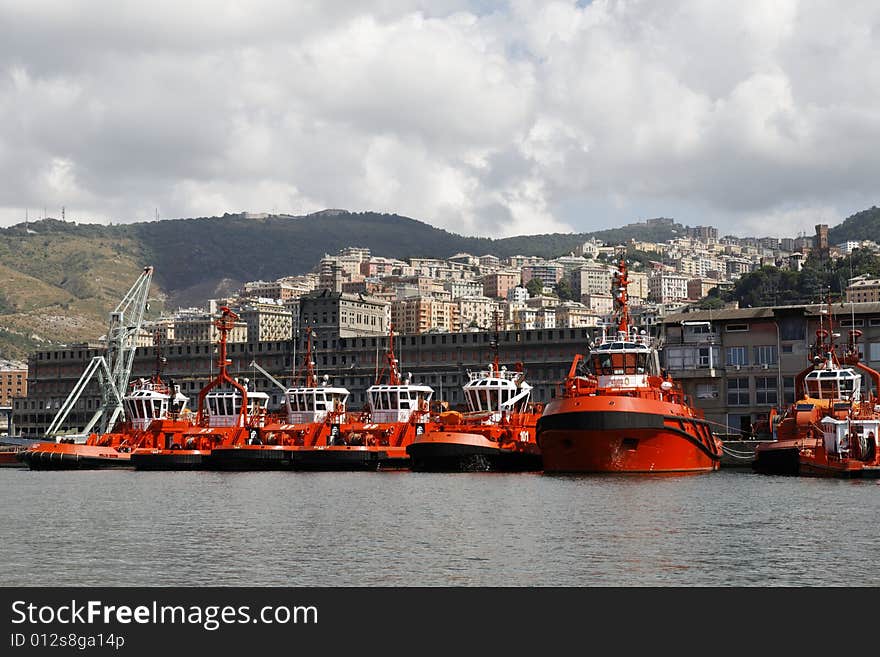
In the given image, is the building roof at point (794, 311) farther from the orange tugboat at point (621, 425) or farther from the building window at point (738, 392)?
the orange tugboat at point (621, 425)

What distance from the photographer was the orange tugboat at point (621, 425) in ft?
244

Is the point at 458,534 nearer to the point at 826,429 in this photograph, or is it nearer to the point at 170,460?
the point at 826,429

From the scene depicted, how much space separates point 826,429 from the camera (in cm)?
7862

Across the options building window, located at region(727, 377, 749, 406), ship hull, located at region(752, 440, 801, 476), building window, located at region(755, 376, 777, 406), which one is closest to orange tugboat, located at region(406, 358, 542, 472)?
ship hull, located at region(752, 440, 801, 476)

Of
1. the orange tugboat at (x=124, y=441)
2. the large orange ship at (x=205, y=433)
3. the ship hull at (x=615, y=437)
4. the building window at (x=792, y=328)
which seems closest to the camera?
the ship hull at (x=615, y=437)

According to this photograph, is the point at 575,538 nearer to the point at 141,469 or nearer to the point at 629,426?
the point at 629,426

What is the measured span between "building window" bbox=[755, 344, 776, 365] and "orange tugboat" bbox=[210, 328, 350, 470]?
37.3 m

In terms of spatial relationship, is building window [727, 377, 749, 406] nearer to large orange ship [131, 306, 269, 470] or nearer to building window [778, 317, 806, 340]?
building window [778, 317, 806, 340]

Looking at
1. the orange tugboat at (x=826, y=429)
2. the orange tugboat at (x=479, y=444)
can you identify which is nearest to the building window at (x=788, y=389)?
the orange tugboat at (x=826, y=429)

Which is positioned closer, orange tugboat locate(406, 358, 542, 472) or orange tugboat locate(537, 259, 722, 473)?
orange tugboat locate(537, 259, 722, 473)

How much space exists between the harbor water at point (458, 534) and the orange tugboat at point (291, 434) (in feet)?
80.8

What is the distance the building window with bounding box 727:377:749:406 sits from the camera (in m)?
117

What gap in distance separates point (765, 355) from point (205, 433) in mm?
49896
